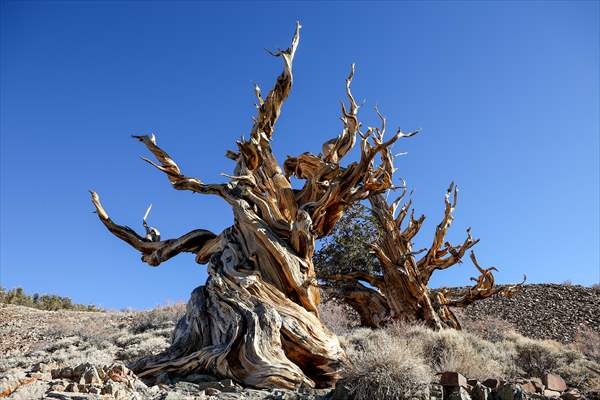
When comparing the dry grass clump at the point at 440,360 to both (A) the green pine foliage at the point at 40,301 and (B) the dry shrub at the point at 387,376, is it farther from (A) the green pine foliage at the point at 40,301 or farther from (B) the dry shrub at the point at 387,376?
(A) the green pine foliage at the point at 40,301

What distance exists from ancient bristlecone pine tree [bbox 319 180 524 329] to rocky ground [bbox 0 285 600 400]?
143 cm

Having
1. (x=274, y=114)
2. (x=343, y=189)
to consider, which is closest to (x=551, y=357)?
(x=343, y=189)

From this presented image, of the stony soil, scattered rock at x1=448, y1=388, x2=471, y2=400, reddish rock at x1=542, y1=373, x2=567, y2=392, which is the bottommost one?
scattered rock at x1=448, y1=388, x2=471, y2=400

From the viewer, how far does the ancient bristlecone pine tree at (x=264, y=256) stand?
241 inches

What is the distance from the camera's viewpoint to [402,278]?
39.7 feet

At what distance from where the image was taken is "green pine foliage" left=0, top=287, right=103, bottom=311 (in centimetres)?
2003

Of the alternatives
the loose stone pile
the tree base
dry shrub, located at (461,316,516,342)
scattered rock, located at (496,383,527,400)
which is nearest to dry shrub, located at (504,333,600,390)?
dry shrub, located at (461,316,516,342)

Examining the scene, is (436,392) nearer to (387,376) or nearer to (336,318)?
(387,376)

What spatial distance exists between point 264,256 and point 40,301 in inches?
715

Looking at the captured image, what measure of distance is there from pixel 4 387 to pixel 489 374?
5.68 metres

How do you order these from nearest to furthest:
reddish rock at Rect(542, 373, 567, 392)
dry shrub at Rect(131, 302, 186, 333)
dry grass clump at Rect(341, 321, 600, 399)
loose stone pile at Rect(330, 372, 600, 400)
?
loose stone pile at Rect(330, 372, 600, 400) → dry grass clump at Rect(341, 321, 600, 399) → reddish rock at Rect(542, 373, 567, 392) → dry shrub at Rect(131, 302, 186, 333)

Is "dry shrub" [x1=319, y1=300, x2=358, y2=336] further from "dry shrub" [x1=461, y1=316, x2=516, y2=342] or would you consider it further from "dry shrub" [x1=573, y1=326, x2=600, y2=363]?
"dry shrub" [x1=573, y1=326, x2=600, y2=363]

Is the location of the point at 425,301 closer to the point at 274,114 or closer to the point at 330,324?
the point at 330,324

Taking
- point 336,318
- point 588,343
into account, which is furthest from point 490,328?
point 336,318
